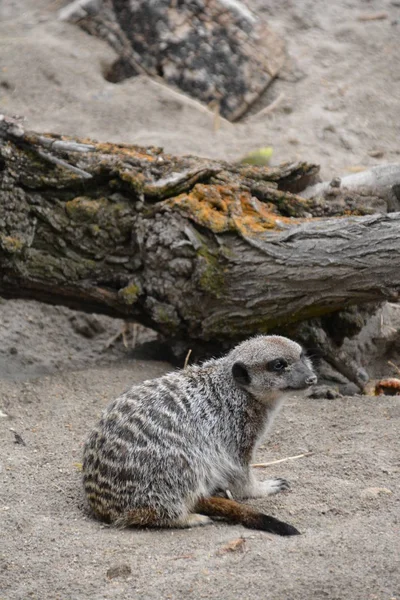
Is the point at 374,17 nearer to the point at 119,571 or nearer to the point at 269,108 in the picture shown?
the point at 269,108

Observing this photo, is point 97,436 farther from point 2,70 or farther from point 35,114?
point 2,70

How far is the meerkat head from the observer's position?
4.07 metres

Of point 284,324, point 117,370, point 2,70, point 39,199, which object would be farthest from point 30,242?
point 2,70

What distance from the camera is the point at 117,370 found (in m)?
5.57

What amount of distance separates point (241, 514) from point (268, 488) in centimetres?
38

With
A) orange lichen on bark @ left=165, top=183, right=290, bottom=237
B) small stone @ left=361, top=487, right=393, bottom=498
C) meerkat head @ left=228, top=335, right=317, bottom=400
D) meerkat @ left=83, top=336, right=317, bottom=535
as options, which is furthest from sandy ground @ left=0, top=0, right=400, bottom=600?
orange lichen on bark @ left=165, top=183, right=290, bottom=237

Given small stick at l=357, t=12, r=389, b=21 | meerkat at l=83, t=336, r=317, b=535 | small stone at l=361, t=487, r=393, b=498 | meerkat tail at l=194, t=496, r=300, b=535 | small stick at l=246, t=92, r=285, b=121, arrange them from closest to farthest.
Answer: meerkat tail at l=194, t=496, r=300, b=535 → meerkat at l=83, t=336, r=317, b=535 → small stone at l=361, t=487, r=393, b=498 → small stick at l=246, t=92, r=285, b=121 → small stick at l=357, t=12, r=389, b=21

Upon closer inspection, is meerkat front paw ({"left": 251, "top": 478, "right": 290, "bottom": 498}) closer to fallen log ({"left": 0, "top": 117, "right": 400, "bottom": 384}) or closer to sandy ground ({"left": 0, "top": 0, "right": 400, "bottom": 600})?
sandy ground ({"left": 0, "top": 0, "right": 400, "bottom": 600})

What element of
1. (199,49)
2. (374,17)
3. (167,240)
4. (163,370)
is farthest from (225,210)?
(374,17)

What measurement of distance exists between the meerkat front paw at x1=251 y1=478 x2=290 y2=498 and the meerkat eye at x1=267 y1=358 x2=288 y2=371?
56 centimetres

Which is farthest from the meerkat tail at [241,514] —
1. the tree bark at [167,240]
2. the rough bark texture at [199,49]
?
the rough bark texture at [199,49]

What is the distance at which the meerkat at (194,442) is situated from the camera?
12.2ft

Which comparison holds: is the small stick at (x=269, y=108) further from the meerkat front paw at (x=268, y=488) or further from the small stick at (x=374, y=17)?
the meerkat front paw at (x=268, y=488)

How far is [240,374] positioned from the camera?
414 centimetres
